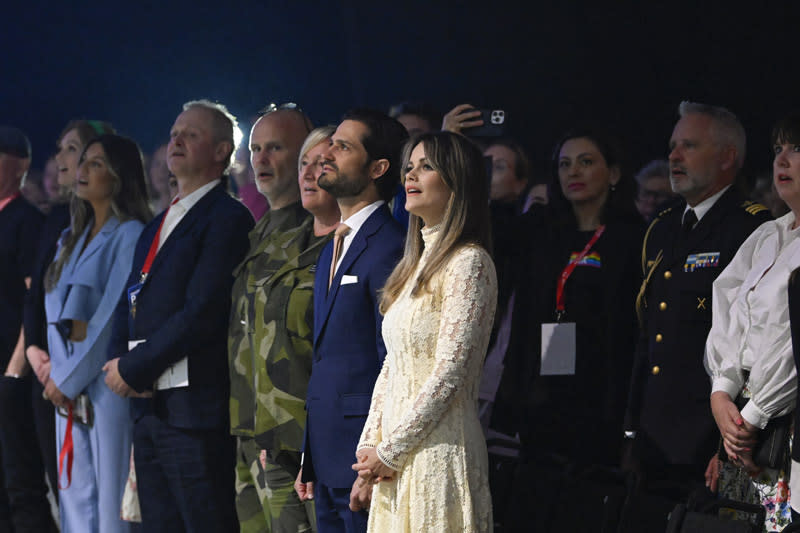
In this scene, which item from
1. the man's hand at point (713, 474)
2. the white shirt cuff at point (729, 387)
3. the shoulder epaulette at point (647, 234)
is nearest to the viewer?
the white shirt cuff at point (729, 387)

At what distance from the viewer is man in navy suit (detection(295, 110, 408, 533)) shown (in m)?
3.24

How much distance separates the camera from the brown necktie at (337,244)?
3484 mm

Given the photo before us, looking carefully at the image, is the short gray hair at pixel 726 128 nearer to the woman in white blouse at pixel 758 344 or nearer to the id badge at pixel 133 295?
the woman in white blouse at pixel 758 344

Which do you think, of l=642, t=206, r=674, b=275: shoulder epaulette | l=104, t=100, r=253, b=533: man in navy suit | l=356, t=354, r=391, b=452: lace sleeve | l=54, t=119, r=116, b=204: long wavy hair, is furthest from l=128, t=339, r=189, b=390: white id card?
l=642, t=206, r=674, b=275: shoulder epaulette

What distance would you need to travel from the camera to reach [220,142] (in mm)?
4551

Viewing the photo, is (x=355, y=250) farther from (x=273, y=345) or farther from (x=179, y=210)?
(x=179, y=210)

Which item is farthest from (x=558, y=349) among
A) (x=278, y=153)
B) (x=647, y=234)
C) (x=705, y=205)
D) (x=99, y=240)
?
(x=99, y=240)

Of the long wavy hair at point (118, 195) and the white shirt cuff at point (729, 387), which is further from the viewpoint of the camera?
the long wavy hair at point (118, 195)

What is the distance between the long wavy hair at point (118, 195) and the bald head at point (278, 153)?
951mm

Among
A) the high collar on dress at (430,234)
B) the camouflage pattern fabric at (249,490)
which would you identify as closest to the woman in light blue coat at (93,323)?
the camouflage pattern fabric at (249,490)

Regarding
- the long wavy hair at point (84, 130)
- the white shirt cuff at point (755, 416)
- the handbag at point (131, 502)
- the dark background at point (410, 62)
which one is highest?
the dark background at point (410, 62)

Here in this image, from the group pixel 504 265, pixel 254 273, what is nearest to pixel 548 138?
pixel 504 265

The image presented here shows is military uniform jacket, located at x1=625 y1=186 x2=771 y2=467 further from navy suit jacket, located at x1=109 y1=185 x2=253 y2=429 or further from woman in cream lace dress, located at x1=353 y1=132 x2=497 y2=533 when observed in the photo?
navy suit jacket, located at x1=109 y1=185 x2=253 y2=429

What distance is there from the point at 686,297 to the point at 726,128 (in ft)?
→ 2.23
